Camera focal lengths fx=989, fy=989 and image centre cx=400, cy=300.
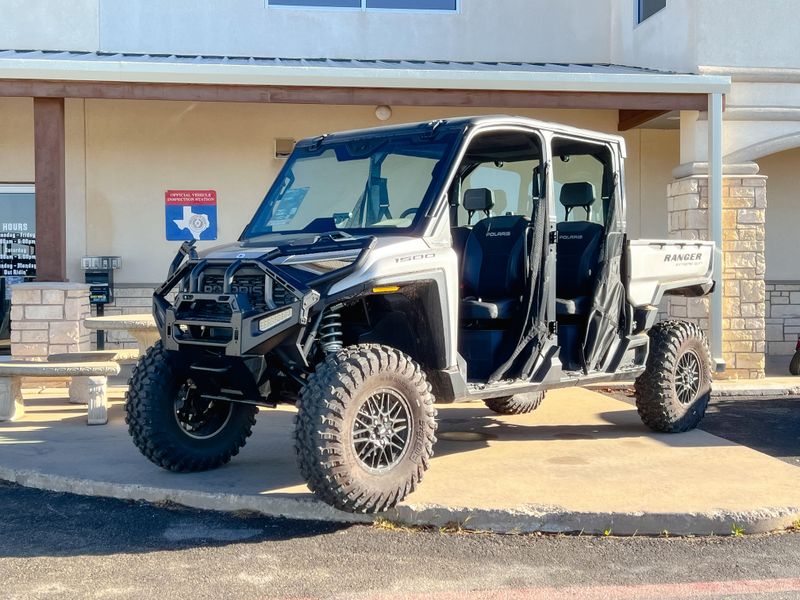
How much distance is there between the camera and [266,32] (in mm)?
13203

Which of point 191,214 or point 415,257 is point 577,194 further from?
point 191,214

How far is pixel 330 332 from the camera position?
5602 mm

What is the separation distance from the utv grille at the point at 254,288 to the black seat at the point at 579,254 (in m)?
2.58

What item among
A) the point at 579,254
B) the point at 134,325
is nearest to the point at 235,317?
the point at 579,254

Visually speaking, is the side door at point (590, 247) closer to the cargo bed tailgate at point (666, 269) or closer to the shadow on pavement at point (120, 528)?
the cargo bed tailgate at point (666, 269)

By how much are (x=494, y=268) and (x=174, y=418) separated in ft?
7.98

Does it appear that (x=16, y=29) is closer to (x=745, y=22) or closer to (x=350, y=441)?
(x=745, y=22)

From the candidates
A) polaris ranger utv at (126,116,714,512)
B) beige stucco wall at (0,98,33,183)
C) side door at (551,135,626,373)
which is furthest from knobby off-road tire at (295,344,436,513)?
beige stucco wall at (0,98,33,183)

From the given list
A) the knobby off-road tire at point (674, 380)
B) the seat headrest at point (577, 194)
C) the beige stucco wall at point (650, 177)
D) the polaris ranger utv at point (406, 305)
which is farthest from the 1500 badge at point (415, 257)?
the beige stucco wall at point (650, 177)

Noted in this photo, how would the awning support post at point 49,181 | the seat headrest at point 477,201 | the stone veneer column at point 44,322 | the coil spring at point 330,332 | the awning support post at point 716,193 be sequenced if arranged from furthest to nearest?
the awning support post at point 716,193, the stone veneer column at point 44,322, the awning support post at point 49,181, the seat headrest at point 477,201, the coil spring at point 330,332

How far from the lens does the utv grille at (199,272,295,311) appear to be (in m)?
5.37

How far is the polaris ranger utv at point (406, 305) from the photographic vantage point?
17.5 ft

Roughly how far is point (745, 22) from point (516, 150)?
5.40 m

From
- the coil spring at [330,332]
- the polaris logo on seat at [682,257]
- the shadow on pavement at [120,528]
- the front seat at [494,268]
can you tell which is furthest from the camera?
the polaris logo on seat at [682,257]
